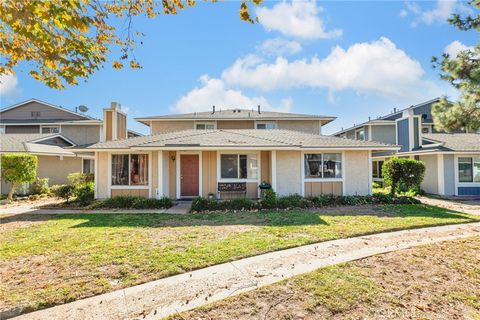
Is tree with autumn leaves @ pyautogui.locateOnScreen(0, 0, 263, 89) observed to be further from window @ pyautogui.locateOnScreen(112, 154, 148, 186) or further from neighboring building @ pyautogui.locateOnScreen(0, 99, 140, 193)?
neighboring building @ pyautogui.locateOnScreen(0, 99, 140, 193)

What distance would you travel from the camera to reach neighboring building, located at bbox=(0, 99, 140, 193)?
1670cm

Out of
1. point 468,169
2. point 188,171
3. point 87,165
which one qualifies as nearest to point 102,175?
point 188,171

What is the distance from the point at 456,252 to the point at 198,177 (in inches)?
426

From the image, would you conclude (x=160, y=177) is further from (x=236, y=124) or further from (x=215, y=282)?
(x=236, y=124)

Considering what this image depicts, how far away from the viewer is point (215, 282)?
14.4 feet

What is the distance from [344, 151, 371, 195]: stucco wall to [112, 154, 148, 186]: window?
35.7ft

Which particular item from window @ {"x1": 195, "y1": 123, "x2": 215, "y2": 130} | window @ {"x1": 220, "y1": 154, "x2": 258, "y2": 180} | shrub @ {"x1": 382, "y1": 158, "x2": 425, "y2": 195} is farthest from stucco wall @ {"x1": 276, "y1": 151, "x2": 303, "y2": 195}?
window @ {"x1": 195, "y1": 123, "x2": 215, "y2": 130}

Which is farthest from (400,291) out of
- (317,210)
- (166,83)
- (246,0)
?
(166,83)

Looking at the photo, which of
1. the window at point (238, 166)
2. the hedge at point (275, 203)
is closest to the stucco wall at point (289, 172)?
the window at point (238, 166)

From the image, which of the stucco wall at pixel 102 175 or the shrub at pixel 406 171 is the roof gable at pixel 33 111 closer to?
the stucco wall at pixel 102 175

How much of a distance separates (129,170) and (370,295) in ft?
42.0

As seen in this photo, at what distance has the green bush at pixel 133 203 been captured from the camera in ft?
38.5

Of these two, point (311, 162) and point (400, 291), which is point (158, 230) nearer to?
point (400, 291)

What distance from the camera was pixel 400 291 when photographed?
4078mm
